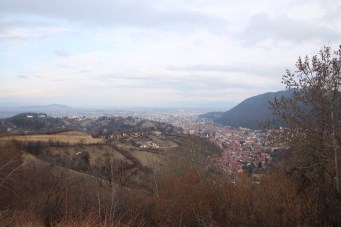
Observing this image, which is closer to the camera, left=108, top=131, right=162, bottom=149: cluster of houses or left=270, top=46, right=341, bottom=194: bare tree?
left=270, top=46, right=341, bottom=194: bare tree

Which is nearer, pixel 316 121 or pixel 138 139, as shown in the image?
pixel 316 121

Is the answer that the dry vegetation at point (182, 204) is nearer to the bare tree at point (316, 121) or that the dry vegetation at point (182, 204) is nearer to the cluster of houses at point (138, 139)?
the bare tree at point (316, 121)

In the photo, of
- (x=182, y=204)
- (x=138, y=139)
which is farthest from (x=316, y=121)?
(x=138, y=139)

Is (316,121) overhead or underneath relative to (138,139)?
overhead

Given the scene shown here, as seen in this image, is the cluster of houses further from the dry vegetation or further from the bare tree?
the bare tree

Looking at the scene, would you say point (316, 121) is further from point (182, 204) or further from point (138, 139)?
point (138, 139)

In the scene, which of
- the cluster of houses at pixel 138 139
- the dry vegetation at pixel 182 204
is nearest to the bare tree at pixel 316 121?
the dry vegetation at pixel 182 204

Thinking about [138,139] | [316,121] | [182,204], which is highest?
[316,121]

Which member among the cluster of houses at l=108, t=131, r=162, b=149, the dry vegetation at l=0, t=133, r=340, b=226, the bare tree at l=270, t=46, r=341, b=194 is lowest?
the cluster of houses at l=108, t=131, r=162, b=149

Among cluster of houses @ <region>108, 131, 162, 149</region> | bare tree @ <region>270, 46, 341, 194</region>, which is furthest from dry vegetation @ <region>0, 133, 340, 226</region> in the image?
cluster of houses @ <region>108, 131, 162, 149</region>
